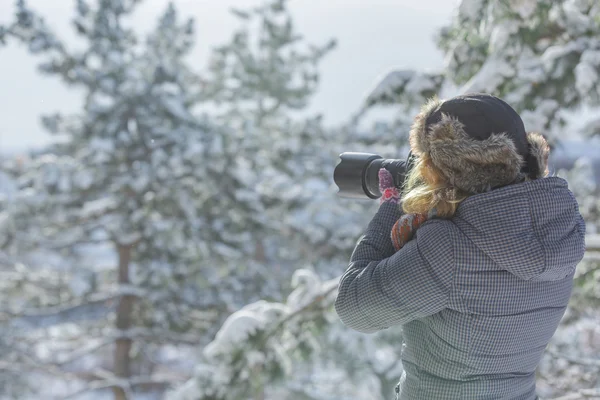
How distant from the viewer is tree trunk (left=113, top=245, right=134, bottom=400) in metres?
10.6

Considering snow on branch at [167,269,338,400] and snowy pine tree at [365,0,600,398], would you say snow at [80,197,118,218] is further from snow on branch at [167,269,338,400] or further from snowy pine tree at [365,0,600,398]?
snowy pine tree at [365,0,600,398]

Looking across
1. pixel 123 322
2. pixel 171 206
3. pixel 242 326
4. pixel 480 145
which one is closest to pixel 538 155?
pixel 480 145

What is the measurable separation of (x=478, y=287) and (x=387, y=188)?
0.35m

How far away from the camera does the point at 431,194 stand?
1300 millimetres

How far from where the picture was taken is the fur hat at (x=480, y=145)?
4.14 feet

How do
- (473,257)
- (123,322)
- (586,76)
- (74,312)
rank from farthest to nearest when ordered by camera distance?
(74,312)
(123,322)
(586,76)
(473,257)

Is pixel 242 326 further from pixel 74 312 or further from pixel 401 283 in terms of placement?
pixel 74 312

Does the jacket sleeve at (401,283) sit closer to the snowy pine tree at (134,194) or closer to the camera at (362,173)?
the camera at (362,173)

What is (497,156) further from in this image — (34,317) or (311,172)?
(311,172)

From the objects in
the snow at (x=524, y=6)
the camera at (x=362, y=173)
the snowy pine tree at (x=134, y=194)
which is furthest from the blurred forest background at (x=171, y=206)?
the camera at (x=362, y=173)

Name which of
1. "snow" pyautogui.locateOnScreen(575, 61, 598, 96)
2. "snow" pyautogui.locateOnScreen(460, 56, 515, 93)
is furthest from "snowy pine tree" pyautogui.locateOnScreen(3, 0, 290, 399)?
"snow" pyautogui.locateOnScreen(575, 61, 598, 96)

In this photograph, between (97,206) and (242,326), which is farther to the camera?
(97,206)

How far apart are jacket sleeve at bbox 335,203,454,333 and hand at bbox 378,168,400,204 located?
0.14 metres

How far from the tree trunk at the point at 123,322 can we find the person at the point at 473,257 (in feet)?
32.0
